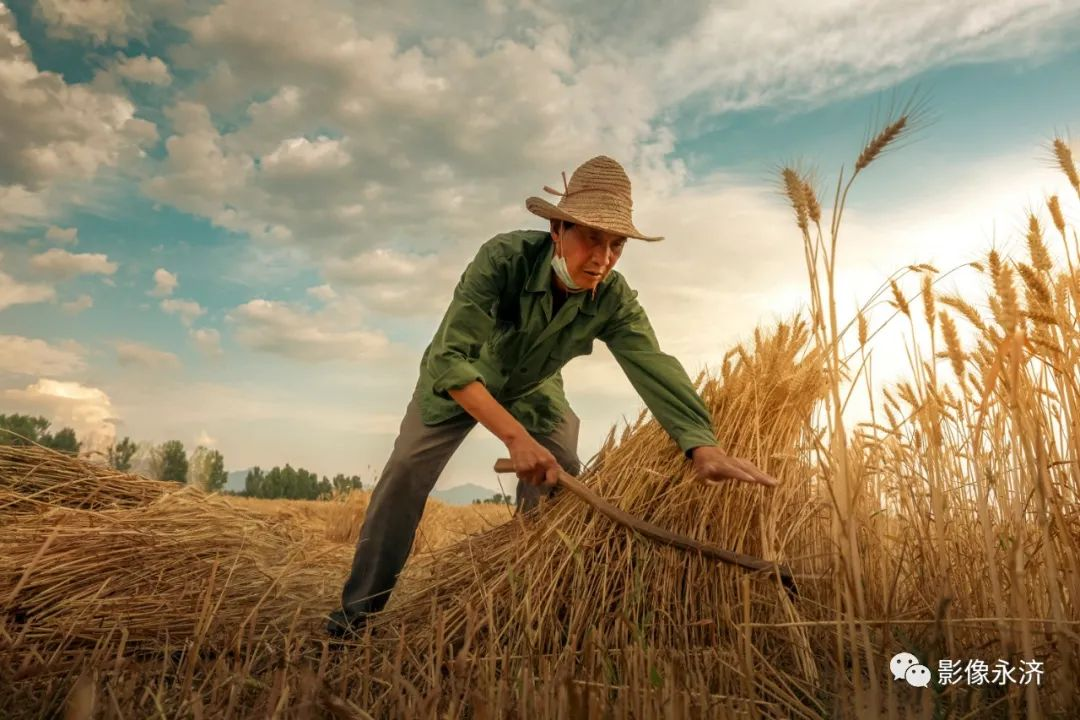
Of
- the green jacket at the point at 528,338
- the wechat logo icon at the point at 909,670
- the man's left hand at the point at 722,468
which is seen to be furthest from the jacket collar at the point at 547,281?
the wechat logo icon at the point at 909,670

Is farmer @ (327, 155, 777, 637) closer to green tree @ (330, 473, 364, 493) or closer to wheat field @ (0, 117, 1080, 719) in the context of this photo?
wheat field @ (0, 117, 1080, 719)

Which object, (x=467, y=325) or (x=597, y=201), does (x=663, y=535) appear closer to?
(x=467, y=325)

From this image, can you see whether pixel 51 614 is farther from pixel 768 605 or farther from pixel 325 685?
pixel 768 605

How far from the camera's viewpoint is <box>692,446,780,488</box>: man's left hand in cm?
240

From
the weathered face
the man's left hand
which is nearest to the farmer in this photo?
the weathered face

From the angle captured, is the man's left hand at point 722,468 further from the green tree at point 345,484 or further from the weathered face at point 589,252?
the green tree at point 345,484

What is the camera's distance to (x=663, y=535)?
95.0 inches

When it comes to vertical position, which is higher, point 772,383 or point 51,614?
point 772,383

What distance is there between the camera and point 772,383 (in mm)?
2727

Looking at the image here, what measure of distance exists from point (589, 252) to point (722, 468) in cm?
95

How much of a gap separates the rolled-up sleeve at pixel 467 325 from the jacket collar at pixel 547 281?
0.48 feet

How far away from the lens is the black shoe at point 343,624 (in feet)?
10.3

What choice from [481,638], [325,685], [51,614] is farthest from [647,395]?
[51,614]

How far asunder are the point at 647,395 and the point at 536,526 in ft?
1.99
